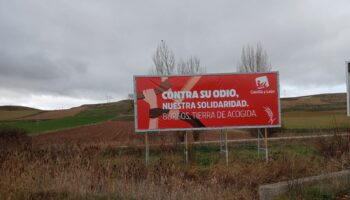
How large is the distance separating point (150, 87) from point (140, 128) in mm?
1654

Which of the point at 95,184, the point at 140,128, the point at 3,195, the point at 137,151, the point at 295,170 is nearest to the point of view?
the point at 3,195

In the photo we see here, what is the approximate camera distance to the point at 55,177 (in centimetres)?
722

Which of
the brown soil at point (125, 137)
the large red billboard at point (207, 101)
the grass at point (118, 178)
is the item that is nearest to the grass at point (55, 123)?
the brown soil at point (125, 137)

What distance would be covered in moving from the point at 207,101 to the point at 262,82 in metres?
2.30

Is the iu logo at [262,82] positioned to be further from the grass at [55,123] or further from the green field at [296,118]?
the grass at [55,123]

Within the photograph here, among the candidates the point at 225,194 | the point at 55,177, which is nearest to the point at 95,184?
the point at 55,177

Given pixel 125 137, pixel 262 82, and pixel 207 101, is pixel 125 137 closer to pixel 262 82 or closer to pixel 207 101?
pixel 207 101

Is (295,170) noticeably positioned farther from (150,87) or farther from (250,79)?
(150,87)

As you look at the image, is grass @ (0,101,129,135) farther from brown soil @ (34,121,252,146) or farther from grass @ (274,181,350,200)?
grass @ (274,181,350,200)

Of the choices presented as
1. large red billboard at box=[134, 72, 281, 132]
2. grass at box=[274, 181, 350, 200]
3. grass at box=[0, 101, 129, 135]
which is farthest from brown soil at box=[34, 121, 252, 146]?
grass at box=[274, 181, 350, 200]

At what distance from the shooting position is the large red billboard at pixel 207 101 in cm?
1359

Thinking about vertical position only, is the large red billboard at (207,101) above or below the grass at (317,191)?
above

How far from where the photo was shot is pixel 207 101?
539 inches

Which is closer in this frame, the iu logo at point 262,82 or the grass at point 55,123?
the iu logo at point 262,82
